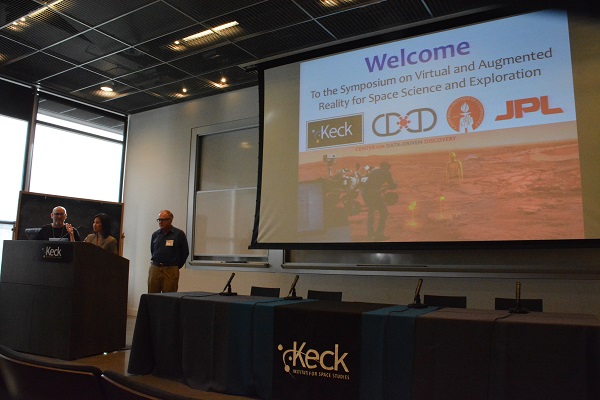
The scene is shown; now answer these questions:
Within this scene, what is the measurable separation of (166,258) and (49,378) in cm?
467

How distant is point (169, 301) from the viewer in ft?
10.8

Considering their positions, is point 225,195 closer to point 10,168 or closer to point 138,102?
point 138,102

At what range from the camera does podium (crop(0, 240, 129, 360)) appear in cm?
387

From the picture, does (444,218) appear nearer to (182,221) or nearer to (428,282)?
(428,282)

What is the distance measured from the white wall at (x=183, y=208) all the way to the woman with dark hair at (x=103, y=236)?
6.25 feet

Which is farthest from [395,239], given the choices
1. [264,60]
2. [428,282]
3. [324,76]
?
[264,60]

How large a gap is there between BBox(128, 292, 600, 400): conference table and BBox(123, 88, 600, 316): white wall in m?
2.28

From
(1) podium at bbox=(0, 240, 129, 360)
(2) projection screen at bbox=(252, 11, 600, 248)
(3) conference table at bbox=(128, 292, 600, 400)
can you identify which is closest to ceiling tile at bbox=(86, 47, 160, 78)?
(2) projection screen at bbox=(252, 11, 600, 248)

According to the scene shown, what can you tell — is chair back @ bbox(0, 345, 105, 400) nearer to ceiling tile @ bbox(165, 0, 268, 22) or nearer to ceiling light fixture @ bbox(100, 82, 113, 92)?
ceiling tile @ bbox(165, 0, 268, 22)

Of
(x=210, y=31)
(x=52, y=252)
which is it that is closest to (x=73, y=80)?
(x=210, y=31)

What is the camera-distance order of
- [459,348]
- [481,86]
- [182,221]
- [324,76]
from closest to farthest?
[459,348]
[481,86]
[324,76]
[182,221]

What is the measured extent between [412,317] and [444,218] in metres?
2.14

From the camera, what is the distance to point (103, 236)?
5125mm

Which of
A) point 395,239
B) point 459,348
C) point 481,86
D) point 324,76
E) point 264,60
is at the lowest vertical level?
point 459,348
